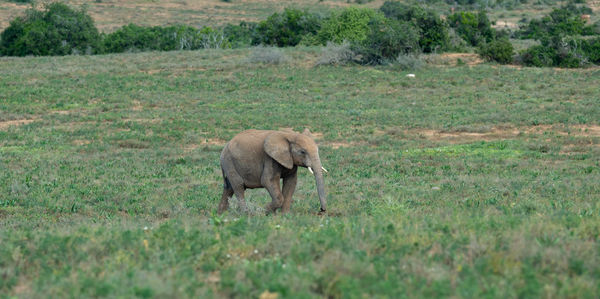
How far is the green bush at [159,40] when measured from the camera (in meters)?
49.8

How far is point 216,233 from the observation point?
718cm

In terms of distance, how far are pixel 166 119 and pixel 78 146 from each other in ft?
14.7

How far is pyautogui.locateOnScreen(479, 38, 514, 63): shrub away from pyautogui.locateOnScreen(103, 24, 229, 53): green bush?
822 inches

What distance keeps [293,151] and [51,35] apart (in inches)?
1588

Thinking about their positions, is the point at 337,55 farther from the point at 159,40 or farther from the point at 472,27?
the point at 159,40

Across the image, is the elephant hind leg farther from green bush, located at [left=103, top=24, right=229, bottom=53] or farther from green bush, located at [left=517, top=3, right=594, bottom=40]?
green bush, located at [left=103, top=24, right=229, bottom=53]

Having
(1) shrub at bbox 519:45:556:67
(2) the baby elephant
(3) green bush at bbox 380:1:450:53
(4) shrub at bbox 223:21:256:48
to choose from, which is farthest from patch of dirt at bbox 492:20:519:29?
(2) the baby elephant

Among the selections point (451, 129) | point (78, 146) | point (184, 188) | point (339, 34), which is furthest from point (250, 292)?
point (339, 34)

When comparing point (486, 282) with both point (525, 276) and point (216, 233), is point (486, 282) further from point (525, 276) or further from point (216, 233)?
point (216, 233)

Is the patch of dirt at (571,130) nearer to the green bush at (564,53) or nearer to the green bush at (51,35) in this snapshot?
the green bush at (564,53)

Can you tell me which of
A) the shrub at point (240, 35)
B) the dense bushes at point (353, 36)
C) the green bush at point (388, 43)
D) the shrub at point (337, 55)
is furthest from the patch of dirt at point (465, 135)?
the shrub at point (240, 35)

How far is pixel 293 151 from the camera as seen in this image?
998 centimetres

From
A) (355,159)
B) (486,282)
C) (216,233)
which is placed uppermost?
(486,282)

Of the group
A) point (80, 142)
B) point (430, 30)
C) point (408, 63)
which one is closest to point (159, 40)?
point (430, 30)
